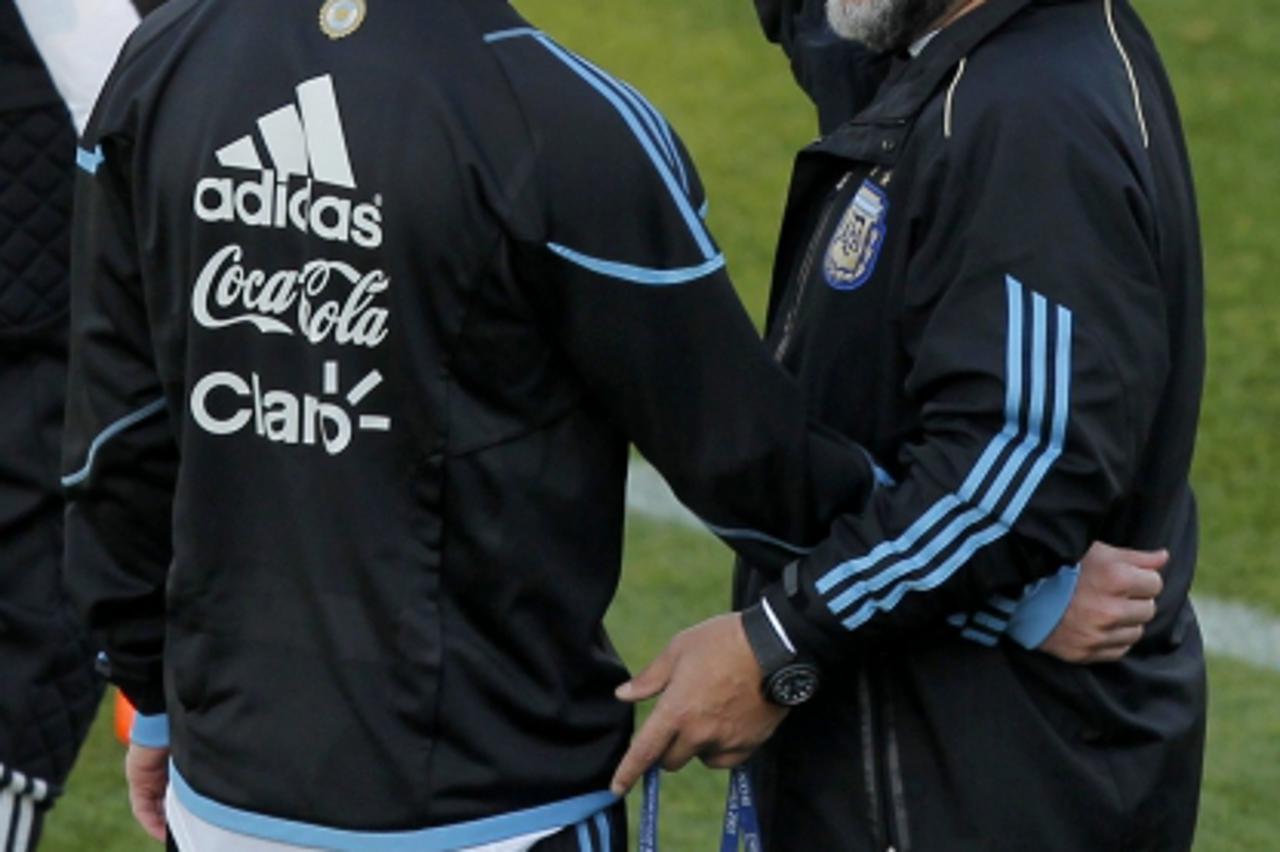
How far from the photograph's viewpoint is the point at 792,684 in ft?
7.77

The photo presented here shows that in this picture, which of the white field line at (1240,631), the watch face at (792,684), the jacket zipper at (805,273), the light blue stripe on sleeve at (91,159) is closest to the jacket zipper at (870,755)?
the watch face at (792,684)

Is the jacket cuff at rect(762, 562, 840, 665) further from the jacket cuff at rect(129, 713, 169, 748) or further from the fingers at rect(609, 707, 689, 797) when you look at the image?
the jacket cuff at rect(129, 713, 169, 748)

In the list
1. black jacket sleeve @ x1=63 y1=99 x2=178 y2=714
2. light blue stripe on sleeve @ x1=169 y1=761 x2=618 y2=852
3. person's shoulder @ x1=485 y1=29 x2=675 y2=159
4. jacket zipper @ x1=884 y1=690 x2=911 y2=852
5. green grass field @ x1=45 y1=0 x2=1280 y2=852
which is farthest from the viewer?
green grass field @ x1=45 y1=0 x2=1280 y2=852

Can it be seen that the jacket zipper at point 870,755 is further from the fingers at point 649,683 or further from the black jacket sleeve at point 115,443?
the black jacket sleeve at point 115,443

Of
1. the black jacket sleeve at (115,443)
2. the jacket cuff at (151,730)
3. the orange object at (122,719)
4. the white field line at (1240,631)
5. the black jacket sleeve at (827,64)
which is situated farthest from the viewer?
the white field line at (1240,631)

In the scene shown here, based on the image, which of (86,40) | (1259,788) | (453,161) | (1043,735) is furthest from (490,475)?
(1259,788)

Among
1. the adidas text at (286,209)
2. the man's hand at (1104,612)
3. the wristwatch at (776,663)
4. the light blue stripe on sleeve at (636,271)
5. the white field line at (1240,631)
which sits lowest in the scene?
the white field line at (1240,631)

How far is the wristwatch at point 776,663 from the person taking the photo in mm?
2352

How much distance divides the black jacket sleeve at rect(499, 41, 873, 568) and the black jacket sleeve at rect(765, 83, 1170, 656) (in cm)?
9

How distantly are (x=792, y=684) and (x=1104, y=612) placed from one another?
1.06 feet

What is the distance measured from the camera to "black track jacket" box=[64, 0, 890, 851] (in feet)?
7.06

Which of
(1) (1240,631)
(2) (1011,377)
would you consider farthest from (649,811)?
(1) (1240,631)

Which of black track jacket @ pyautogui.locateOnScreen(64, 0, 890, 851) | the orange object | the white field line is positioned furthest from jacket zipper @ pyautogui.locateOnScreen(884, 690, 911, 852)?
the white field line

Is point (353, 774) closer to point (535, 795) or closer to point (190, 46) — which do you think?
point (535, 795)
